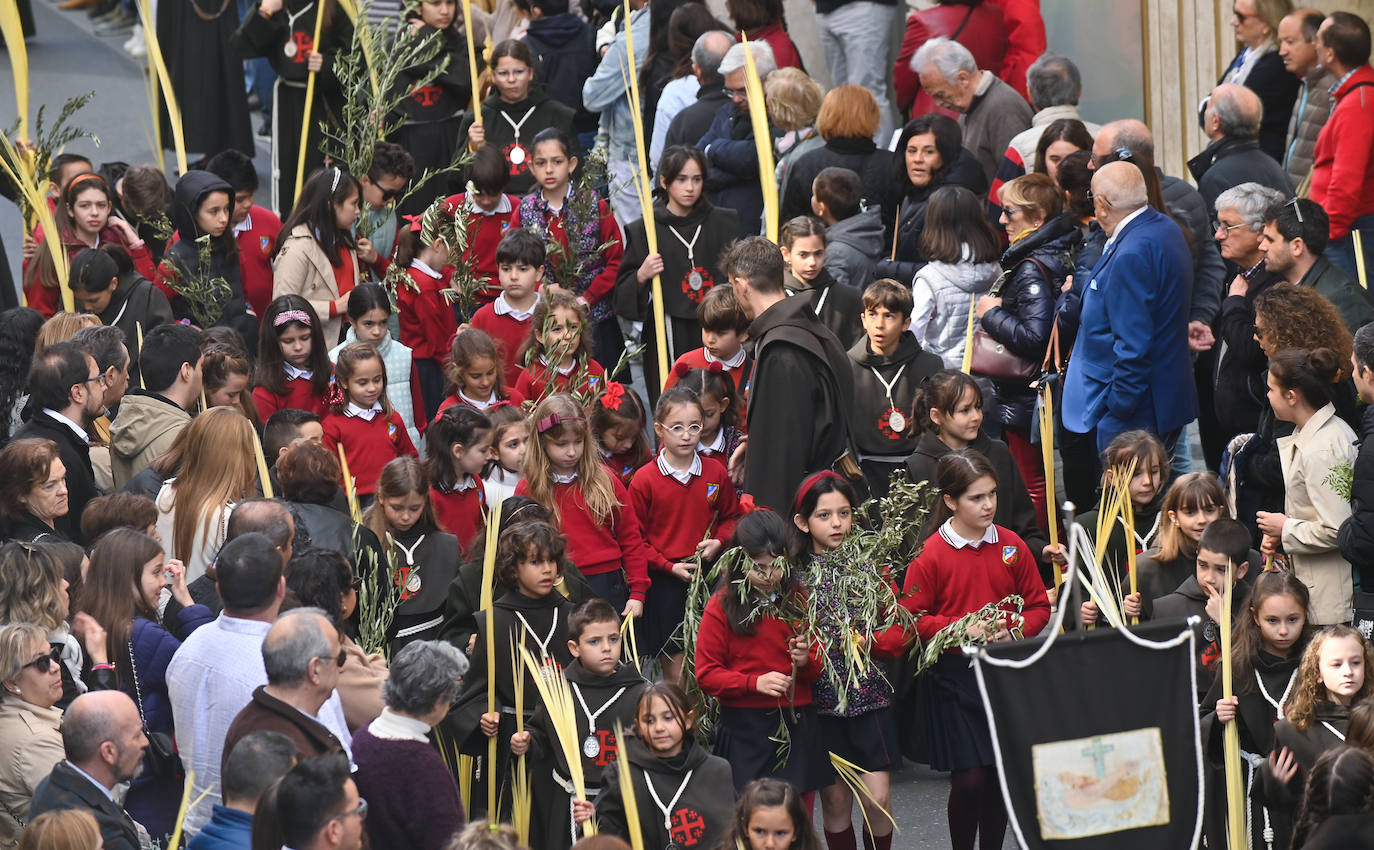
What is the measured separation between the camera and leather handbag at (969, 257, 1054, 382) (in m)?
8.30

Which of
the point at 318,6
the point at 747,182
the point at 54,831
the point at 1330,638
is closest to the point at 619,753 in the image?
the point at 54,831

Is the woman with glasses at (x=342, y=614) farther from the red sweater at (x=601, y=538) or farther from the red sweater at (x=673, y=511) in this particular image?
the red sweater at (x=673, y=511)

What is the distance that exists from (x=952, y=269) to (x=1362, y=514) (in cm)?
272

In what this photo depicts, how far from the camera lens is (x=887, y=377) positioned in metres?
7.92

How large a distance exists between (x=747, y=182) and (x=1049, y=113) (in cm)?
169

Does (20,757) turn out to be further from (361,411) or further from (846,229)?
(846,229)

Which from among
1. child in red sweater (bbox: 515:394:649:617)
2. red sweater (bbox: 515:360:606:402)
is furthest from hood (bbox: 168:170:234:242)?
child in red sweater (bbox: 515:394:649:617)

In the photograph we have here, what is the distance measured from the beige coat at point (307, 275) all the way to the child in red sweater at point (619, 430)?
6.53 ft

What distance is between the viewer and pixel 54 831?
175 inches

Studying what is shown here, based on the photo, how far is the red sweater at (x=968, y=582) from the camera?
655 cm

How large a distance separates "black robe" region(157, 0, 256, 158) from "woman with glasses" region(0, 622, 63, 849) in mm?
8480

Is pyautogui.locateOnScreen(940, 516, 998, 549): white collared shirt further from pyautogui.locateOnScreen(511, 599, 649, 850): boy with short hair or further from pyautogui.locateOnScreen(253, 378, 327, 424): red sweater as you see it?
pyautogui.locateOnScreen(253, 378, 327, 424): red sweater

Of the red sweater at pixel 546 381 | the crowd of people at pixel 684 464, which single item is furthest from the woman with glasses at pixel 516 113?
the red sweater at pixel 546 381

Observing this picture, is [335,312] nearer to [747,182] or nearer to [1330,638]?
[747,182]
